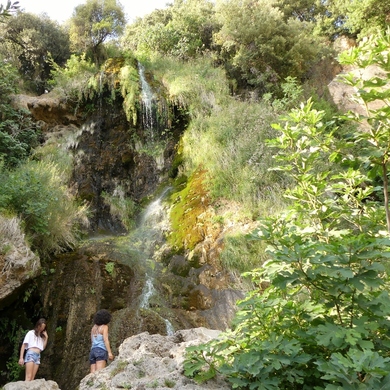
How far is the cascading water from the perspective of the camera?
215 inches

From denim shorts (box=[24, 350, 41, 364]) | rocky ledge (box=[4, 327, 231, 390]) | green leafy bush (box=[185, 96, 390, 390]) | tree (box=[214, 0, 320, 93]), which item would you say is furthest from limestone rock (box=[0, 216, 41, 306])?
tree (box=[214, 0, 320, 93])

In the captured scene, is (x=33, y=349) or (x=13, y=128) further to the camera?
(x=13, y=128)

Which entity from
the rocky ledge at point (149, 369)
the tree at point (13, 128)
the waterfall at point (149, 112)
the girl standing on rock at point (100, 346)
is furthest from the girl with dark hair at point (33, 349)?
the waterfall at point (149, 112)

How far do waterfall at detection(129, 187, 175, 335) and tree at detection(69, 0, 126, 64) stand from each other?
30.0 ft

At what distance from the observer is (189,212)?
7.02 metres

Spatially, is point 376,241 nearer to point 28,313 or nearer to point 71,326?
point 71,326

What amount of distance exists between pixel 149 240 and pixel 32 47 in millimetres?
11668

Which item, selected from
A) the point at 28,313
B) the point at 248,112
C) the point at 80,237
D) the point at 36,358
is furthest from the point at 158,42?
the point at 36,358

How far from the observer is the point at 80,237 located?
7.67 metres

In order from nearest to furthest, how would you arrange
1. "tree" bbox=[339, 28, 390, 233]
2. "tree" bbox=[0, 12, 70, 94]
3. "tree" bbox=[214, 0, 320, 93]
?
"tree" bbox=[339, 28, 390, 233] < "tree" bbox=[214, 0, 320, 93] < "tree" bbox=[0, 12, 70, 94]

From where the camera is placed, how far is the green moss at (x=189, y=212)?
6367mm

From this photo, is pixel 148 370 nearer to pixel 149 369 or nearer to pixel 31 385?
pixel 149 369

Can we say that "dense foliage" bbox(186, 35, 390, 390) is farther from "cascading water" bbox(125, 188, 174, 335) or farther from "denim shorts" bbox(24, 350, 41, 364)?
"denim shorts" bbox(24, 350, 41, 364)

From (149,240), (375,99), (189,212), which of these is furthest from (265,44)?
(375,99)
